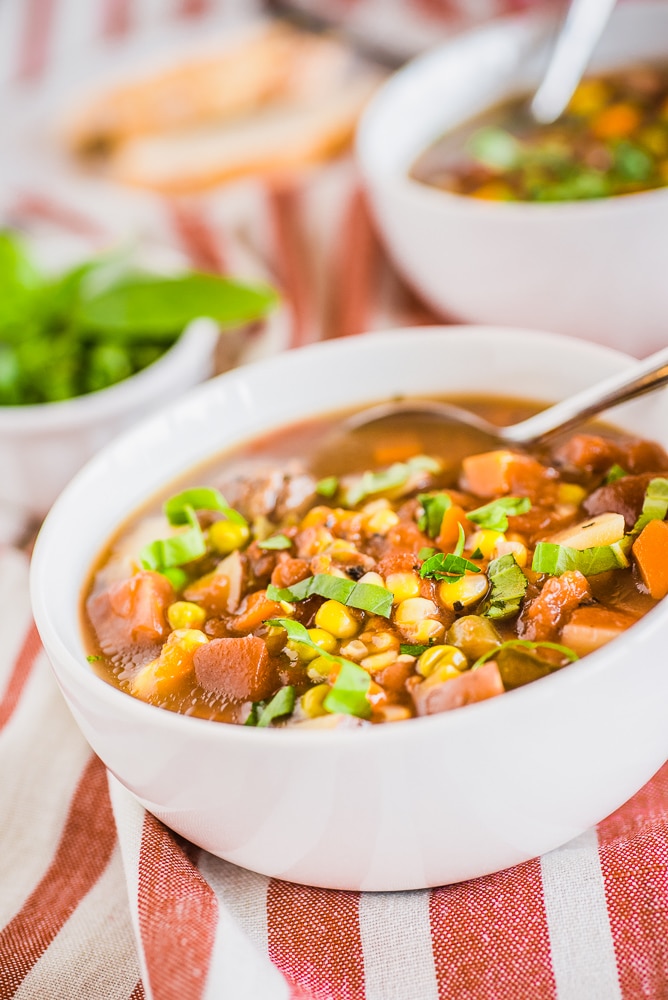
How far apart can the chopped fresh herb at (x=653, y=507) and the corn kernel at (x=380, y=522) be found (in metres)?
0.56

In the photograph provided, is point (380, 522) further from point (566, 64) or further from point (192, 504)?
point (566, 64)

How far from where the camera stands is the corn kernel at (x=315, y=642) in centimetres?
209

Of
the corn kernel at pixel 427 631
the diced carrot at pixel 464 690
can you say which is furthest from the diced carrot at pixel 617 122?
the diced carrot at pixel 464 690

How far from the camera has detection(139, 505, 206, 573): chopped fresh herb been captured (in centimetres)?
249

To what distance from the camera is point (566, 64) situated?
13.4 feet

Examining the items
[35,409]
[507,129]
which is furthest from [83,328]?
[507,129]

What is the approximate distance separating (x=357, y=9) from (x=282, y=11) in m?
0.73

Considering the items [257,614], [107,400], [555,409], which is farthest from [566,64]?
[257,614]

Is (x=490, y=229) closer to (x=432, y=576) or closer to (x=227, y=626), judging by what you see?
(x=432, y=576)

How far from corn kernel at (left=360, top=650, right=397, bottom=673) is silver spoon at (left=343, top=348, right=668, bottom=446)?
0.91m

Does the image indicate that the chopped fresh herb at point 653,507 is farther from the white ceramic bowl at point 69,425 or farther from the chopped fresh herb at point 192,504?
the white ceramic bowl at point 69,425

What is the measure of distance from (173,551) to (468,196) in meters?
1.85

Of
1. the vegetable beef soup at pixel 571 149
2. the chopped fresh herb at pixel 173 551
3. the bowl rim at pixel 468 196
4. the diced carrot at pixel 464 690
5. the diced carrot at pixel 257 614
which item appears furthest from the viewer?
the vegetable beef soup at pixel 571 149

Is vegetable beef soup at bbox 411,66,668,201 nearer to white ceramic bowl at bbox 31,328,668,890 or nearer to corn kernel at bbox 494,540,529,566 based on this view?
corn kernel at bbox 494,540,529,566
